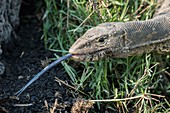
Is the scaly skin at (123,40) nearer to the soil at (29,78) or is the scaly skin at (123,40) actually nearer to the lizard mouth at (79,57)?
the lizard mouth at (79,57)

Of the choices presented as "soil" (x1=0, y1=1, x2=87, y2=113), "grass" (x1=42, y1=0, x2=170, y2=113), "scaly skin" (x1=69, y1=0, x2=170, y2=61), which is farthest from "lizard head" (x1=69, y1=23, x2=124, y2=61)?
"soil" (x1=0, y1=1, x2=87, y2=113)

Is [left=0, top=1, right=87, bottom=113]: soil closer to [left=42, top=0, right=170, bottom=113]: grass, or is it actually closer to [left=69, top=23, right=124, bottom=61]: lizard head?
[left=42, top=0, right=170, bottom=113]: grass

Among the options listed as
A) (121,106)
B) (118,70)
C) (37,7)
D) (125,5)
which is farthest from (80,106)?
(37,7)

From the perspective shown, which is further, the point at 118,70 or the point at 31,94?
the point at 118,70

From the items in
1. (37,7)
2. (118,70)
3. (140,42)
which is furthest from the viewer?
(37,7)

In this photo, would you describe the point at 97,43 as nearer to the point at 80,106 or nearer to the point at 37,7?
the point at 80,106
